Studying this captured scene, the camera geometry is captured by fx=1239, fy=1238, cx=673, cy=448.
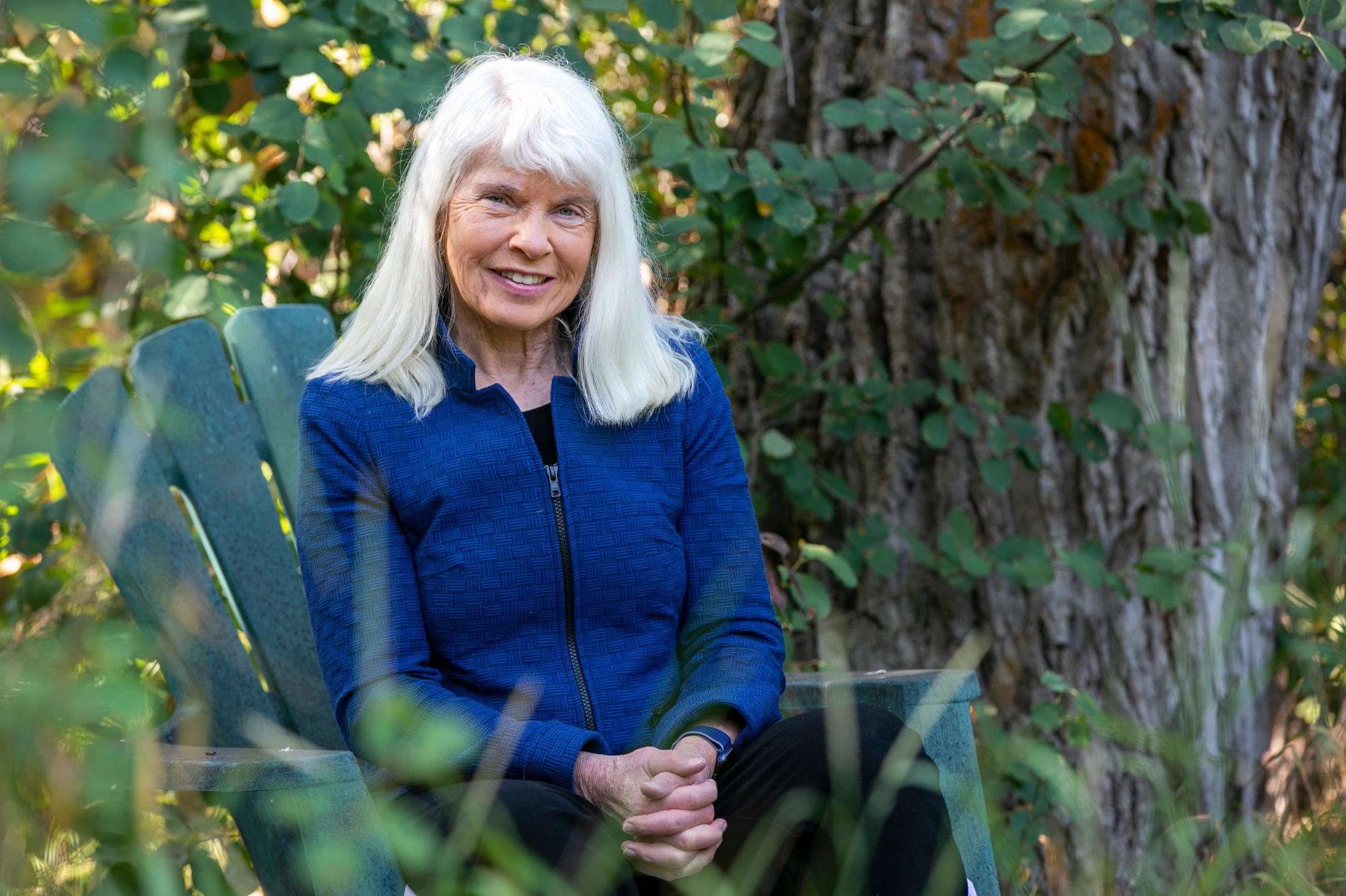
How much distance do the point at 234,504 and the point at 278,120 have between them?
664mm

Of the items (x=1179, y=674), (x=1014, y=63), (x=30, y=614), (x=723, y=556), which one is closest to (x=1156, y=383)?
(x=1014, y=63)

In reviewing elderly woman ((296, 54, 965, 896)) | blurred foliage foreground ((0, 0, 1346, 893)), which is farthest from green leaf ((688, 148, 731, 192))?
elderly woman ((296, 54, 965, 896))

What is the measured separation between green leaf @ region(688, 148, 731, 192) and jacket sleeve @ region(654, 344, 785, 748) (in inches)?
16.4

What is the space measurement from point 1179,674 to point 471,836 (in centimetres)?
77

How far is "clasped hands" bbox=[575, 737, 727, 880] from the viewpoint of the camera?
1.49 metres

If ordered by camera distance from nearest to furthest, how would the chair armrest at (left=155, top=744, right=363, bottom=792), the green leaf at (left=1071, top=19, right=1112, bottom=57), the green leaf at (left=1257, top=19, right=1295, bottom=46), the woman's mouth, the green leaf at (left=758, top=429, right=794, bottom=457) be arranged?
1. the chair armrest at (left=155, top=744, right=363, bottom=792)
2. the woman's mouth
3. the green leaf at (left=1257, top=19, right=1295, bottom=46)
4. the green leaf at (left=1071, top=19, right=1112, bottom=57)
5. the green leaf at (left=758, top=429, right=794, bottom=457)

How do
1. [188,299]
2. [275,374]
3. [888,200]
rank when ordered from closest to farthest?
1. [275,374]
2. [188,299]
3. [888,200]

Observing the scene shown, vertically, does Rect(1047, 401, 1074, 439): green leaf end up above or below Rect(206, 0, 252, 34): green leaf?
below

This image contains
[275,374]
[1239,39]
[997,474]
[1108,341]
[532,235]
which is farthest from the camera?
[1108,341]

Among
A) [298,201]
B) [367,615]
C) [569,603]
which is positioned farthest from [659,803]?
[298,201]

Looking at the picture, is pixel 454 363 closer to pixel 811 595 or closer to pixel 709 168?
pixel 709 168

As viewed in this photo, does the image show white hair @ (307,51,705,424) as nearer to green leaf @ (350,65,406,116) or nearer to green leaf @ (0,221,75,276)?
green leaf @ (350,65,406,116)

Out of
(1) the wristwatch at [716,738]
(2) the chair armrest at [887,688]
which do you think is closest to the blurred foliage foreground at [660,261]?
(2) the chair armrest at [887,688]

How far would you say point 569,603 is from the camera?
5.59 feet
